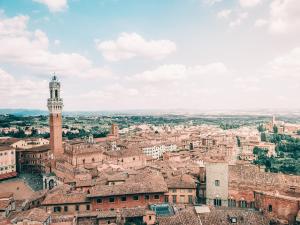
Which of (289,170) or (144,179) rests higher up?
(144,179)

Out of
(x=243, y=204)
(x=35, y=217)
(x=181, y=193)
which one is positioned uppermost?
(x=35, y=217)

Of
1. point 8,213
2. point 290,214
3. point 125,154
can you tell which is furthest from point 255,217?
point 125,154

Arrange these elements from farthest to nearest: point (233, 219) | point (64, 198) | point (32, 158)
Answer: point (32, 158), point (64, 198), point (233, 219)

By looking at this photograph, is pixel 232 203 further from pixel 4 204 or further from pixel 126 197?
pixel 4 204

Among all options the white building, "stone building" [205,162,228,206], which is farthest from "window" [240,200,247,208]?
the white building

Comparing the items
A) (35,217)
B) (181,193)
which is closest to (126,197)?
(181,193)

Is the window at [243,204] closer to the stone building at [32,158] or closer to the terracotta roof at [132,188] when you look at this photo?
the terracotta roof at [132,188]

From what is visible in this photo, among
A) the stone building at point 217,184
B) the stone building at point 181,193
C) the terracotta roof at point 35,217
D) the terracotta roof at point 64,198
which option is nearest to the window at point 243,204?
the stone building at point 217,184

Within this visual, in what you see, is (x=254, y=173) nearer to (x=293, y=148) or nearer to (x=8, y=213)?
(x=8, y=213)
